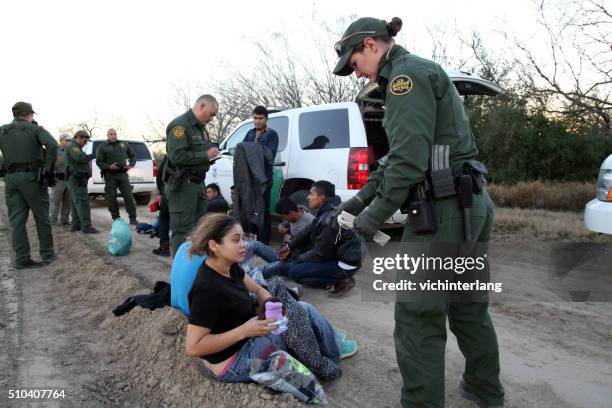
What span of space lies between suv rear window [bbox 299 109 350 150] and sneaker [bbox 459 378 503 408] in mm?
3388

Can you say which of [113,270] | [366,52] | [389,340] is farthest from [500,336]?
[113,270]

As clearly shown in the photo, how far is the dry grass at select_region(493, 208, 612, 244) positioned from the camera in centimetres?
666

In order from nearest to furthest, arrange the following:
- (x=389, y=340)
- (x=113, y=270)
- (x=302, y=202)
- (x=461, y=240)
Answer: (x=461, y=240) < (x=389, y=340) < (x=113, y=270) < (x=302, y=202)

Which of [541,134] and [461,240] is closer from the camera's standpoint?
[461,240]

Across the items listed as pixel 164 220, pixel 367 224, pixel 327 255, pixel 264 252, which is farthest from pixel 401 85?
pixel 164 220

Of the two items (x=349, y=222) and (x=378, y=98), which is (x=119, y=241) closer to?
(x=378, y=98)

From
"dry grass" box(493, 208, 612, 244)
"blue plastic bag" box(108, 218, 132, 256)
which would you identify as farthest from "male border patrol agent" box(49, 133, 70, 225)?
"dry grass" box(493, 208, 612, 244)

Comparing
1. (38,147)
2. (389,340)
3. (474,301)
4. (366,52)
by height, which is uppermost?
(366,52)

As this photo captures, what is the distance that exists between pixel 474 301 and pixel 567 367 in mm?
1221

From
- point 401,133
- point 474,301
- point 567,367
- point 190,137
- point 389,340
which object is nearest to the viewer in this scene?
point 401,133

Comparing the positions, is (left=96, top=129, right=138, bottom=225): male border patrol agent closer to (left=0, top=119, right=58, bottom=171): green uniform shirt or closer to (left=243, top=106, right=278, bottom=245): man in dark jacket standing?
(left=0, top=119, right=58, bottom=171): green uniform shirt

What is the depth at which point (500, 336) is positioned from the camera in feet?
11.9

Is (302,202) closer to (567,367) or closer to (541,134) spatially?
(567,367)

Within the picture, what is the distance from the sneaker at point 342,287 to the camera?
466cm
